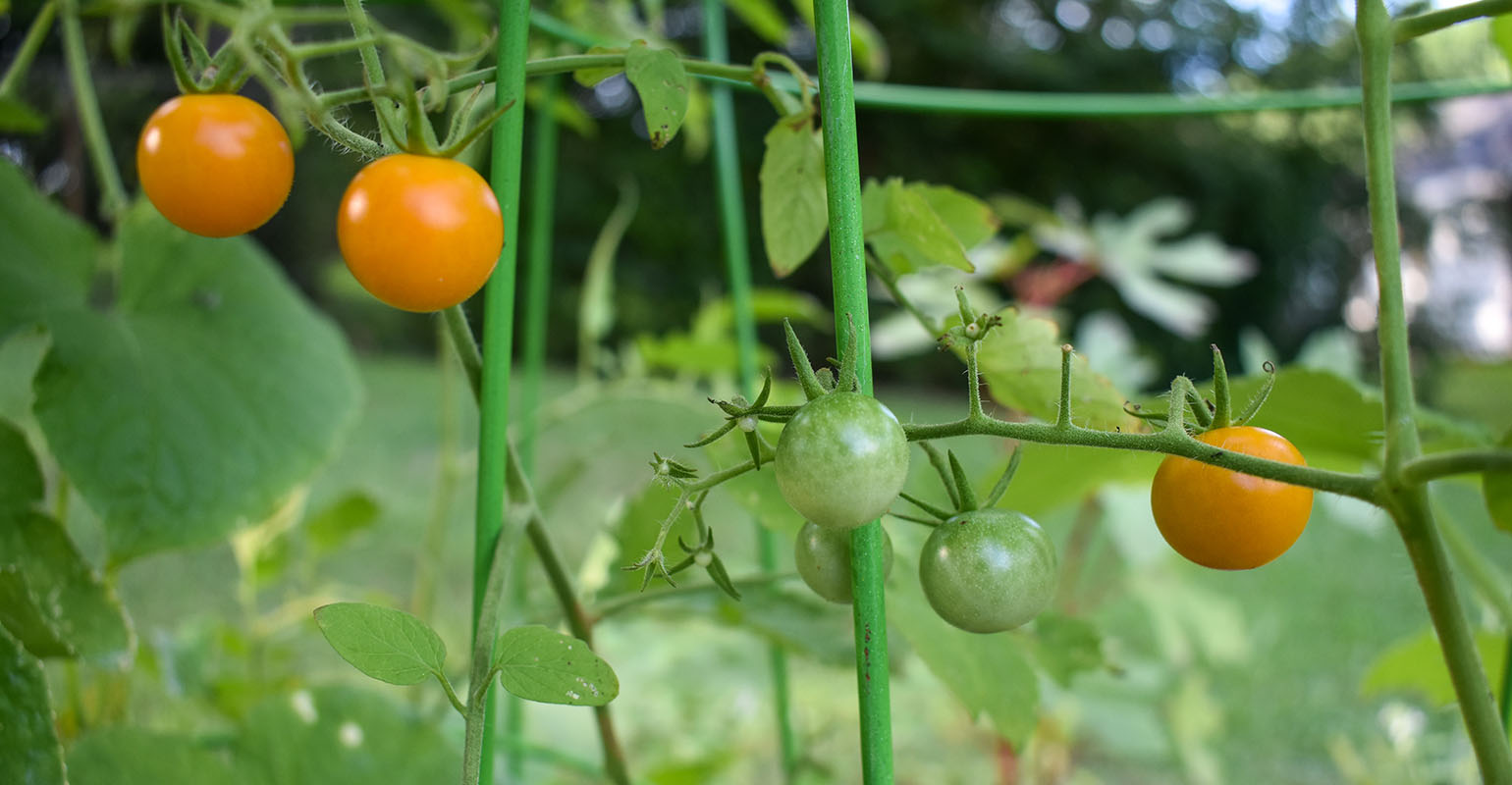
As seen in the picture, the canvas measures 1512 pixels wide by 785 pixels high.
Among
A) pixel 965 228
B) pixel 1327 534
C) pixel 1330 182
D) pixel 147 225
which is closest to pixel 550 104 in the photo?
pixel 147 225

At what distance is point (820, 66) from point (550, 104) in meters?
0.49

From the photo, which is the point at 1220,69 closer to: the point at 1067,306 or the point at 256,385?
the point at 1067,306

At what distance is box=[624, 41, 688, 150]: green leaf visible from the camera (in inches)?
9.1

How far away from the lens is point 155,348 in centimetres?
44

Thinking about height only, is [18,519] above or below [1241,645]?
above

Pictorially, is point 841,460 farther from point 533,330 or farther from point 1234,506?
point 533,330

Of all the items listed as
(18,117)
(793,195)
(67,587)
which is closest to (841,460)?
(793,195)

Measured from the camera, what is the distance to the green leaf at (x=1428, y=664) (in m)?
0.47

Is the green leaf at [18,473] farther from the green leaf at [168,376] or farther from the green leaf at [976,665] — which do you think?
the green leaf at [976,665]

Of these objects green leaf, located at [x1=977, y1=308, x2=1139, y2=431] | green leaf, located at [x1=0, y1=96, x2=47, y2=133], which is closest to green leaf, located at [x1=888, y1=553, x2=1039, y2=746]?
green leaf, located at [x1=977, y1=308, x2=1139, y2=431]

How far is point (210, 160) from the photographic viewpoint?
0.64ft

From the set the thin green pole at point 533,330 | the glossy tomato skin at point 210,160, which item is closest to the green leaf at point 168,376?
the thin green pole at point 533,330

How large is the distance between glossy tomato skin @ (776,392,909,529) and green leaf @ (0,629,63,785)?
234 millimetres

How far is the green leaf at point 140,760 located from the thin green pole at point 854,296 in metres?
0.29
